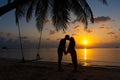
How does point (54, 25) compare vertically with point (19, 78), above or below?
above

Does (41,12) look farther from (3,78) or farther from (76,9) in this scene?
(3,78)

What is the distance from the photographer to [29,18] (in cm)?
1464

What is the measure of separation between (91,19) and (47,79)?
4.89 metres

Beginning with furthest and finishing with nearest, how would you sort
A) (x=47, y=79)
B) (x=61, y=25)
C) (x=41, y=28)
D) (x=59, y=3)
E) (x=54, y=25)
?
1. (x=41, y=28)
2. (x=54, y=25)
3. (x=61, y=25)
4. (x=59, y=3)
5. (x=47, y=79)

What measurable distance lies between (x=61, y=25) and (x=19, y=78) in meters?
4.38

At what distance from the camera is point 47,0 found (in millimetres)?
12570

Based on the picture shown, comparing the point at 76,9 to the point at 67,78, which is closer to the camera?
the point at 67,78

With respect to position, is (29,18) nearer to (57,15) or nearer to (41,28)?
(41,28)

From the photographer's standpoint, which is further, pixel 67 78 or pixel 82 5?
pixel 82 5

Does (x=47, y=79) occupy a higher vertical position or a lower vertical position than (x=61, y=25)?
lower

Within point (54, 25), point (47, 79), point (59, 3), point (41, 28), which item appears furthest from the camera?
point (41, 28)

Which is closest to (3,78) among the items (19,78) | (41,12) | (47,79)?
(19,78)

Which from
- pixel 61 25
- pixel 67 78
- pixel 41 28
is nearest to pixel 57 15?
pixel 61 25

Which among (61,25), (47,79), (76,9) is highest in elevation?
(76,9)
